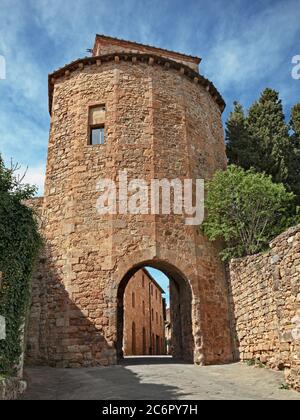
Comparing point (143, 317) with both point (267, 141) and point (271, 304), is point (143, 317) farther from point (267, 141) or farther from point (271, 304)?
point (271, 304)

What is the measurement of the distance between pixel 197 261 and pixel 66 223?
4.14 metres

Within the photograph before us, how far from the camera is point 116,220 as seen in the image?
11.3 metres

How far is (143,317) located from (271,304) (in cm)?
1826

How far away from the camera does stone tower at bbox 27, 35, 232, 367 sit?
10547mm

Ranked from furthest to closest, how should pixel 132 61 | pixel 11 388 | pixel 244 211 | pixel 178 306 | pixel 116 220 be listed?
1. pixel 132 61
2. pixel 178 306
3. pixel 244 211
4. pixel 116 220
5. pixel 11 388

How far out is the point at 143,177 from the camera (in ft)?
39.0

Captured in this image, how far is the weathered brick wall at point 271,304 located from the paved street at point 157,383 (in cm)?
54

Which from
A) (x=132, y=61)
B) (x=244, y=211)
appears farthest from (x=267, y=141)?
(x=132, y=61)

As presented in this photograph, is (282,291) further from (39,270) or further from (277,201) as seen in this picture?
(39,270)

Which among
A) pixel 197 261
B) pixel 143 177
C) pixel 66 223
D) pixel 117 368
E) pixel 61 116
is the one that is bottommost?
pixel 117 368

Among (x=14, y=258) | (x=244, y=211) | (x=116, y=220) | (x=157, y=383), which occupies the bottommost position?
(x=157, y=383)
